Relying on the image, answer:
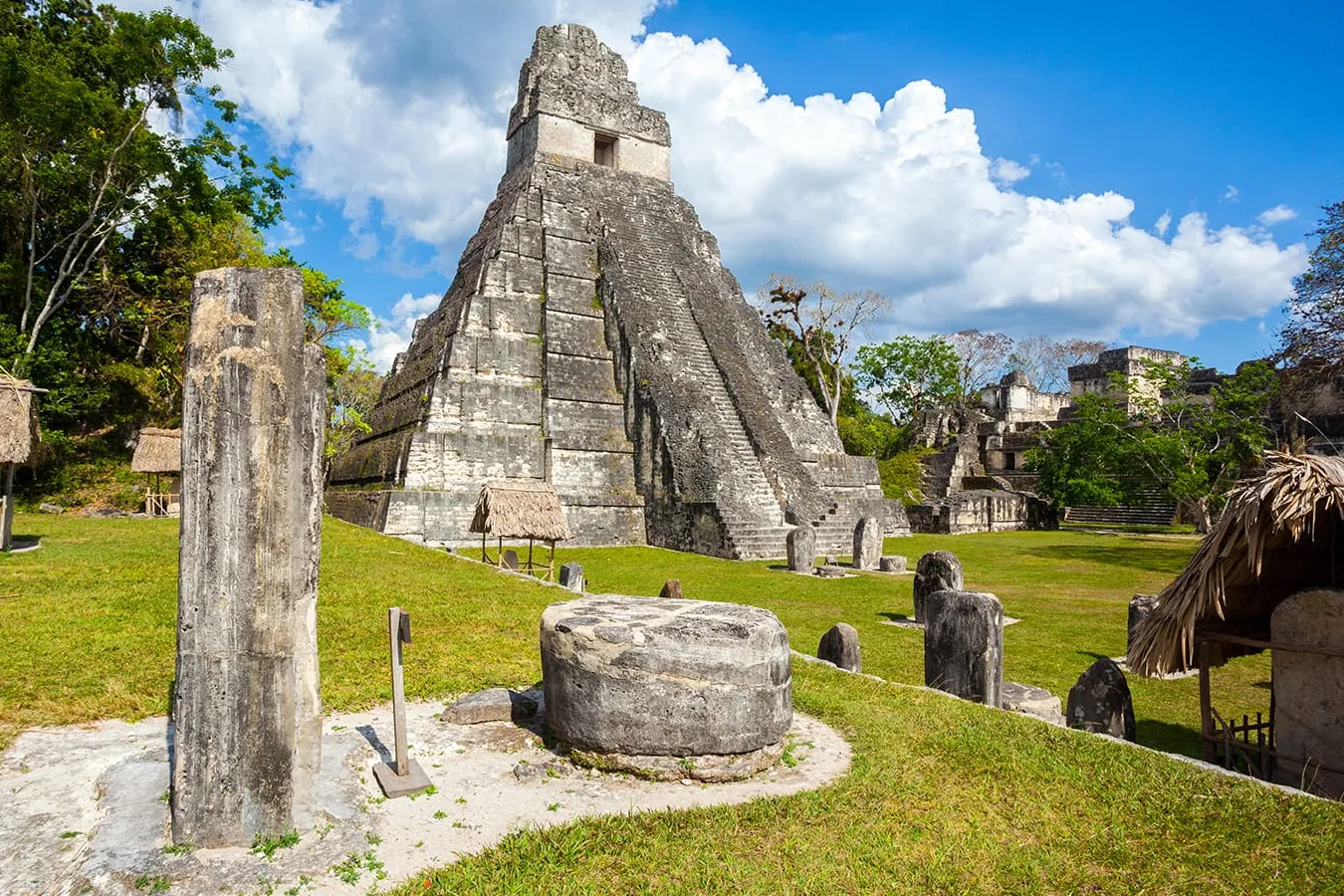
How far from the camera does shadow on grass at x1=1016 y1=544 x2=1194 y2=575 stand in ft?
54.0

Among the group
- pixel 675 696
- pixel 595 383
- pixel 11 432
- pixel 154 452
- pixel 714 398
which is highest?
→ pixel 595 383

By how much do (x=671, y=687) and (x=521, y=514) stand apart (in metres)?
8.42

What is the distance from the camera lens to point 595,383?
1895cm

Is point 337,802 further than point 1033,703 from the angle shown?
No

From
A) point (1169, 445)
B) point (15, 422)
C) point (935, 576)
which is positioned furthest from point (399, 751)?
point (1169, 445)

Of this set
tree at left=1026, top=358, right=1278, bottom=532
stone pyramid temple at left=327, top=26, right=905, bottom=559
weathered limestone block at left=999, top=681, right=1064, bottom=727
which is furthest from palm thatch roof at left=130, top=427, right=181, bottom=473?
tree at left=1026, top=358, right=1278, bottom=532

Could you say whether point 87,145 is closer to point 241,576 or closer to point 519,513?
point 519,513

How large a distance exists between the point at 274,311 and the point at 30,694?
11.8 feet

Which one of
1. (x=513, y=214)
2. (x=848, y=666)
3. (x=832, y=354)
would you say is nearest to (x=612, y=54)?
(x=513, y=214)

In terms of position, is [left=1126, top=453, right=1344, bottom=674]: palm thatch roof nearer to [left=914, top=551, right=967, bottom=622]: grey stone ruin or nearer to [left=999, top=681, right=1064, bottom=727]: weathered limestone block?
[left=999, top=681, right=1064, bottom=727]: weathered limestone block

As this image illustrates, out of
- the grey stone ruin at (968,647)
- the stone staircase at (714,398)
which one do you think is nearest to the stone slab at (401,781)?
the grey stone ruin at (968,647)

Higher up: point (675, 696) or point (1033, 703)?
point (675, 696)

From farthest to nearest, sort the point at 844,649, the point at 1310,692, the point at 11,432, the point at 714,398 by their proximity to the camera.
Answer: the point at 714,398
the point at 11,432
the point at 844,649
the point at 1310,692

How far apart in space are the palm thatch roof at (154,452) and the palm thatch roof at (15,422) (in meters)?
6.24
